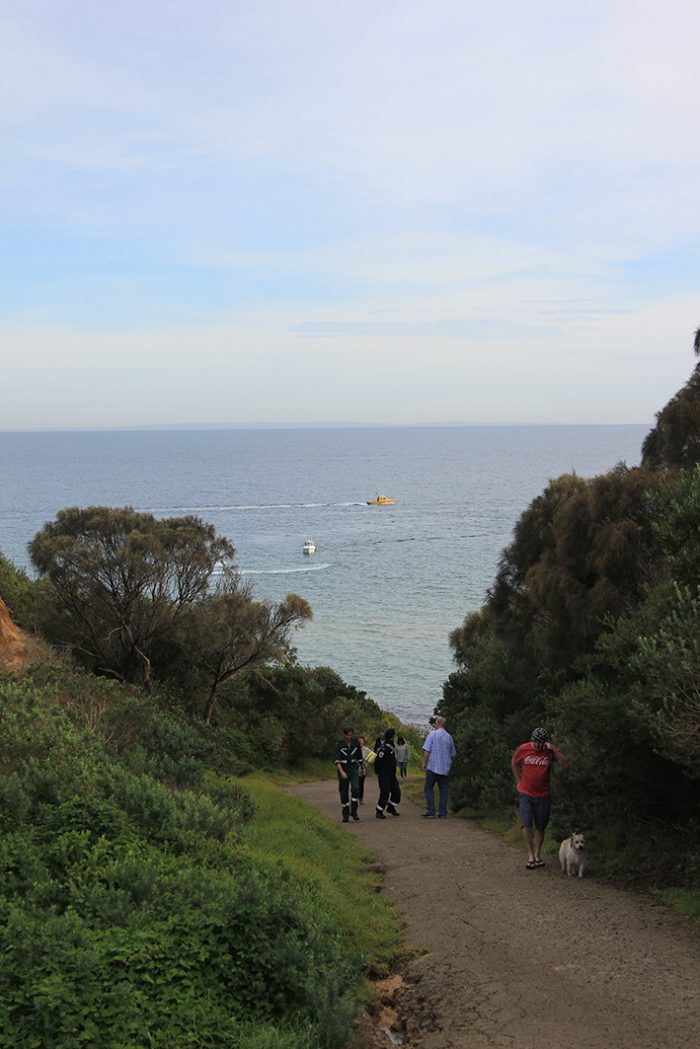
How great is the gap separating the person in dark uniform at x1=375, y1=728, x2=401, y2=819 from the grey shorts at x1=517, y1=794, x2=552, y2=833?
4.28 meters

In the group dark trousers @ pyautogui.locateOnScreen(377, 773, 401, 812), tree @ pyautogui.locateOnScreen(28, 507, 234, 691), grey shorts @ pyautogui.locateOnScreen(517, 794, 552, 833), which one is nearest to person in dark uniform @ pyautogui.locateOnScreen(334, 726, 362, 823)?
dark trousers @ pyautogui.locateOnScreen(377, 773, 401, 812)

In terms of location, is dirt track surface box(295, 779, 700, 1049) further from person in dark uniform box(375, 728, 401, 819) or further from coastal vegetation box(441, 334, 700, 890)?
person in dark uniform box(375, 728, 401, 819)

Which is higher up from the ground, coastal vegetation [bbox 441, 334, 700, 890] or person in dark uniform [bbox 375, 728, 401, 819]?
coastal vegetation [bbox 441, 334, 700, 890]

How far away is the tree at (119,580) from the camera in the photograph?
25562 millimetres

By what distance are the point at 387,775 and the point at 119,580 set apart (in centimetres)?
1250

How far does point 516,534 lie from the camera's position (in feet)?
67.7

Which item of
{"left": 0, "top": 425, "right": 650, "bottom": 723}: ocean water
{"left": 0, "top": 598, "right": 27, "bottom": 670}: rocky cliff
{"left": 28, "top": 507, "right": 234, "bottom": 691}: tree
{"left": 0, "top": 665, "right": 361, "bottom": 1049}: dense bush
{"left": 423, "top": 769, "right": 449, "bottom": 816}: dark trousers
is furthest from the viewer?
{"left": 0, "top": 425, "right": 650, "bottom": 723}: ocean water

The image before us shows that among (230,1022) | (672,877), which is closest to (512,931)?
(672,877)

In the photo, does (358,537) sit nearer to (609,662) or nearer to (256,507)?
(256,507)

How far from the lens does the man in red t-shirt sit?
10.5 m

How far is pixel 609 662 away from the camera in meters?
11.8

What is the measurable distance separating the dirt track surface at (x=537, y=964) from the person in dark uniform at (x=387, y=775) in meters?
3.87

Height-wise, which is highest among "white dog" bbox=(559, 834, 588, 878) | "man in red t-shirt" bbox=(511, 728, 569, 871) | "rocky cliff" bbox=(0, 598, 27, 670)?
"man in red t-shirt" bbox=(511, 728, 569, 871)

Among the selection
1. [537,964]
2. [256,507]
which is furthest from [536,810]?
[256,507]
